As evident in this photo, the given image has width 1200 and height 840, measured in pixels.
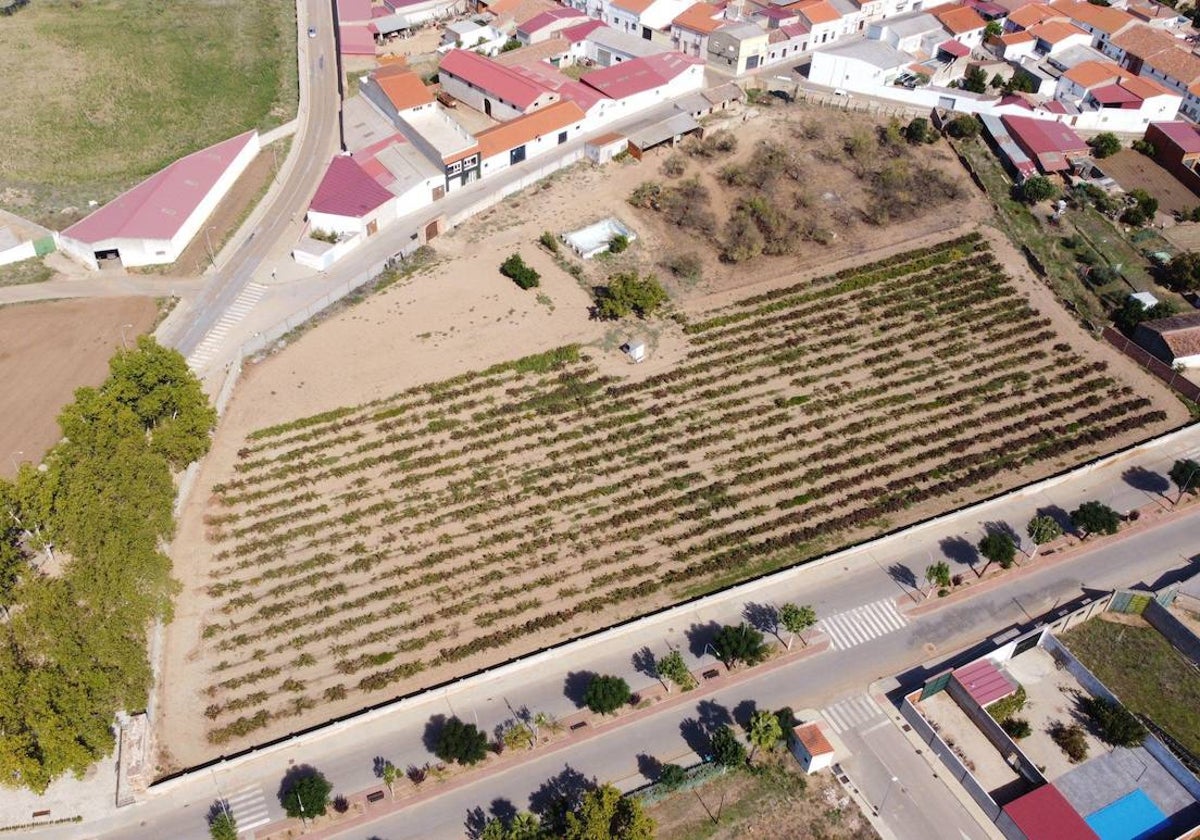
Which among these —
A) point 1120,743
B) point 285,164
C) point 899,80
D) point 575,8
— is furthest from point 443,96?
point 1120,743

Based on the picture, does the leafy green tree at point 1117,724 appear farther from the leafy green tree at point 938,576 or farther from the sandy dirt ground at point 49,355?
the sandy dirt ground at point 49,355

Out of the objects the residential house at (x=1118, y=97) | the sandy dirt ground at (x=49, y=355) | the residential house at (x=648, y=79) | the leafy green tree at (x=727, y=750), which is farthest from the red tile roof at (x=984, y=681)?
the residential house at (x=1118, y=97)

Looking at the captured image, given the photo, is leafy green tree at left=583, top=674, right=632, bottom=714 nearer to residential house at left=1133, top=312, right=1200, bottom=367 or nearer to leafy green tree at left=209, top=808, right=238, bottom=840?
leafy green tree at left=209, top=808, right=238, bottom=840

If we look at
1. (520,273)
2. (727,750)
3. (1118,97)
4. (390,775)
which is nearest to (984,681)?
(727,750)

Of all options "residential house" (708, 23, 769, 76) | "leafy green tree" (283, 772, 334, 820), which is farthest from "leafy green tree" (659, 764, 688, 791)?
"residential house" (708, 23, 769, 76)

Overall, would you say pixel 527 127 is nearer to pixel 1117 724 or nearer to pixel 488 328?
pixel 488 328

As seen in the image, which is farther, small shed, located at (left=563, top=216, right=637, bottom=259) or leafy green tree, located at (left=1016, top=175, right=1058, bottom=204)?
leafy green tree, located at (left=1016, top=175, right=1058, bottom=204)
